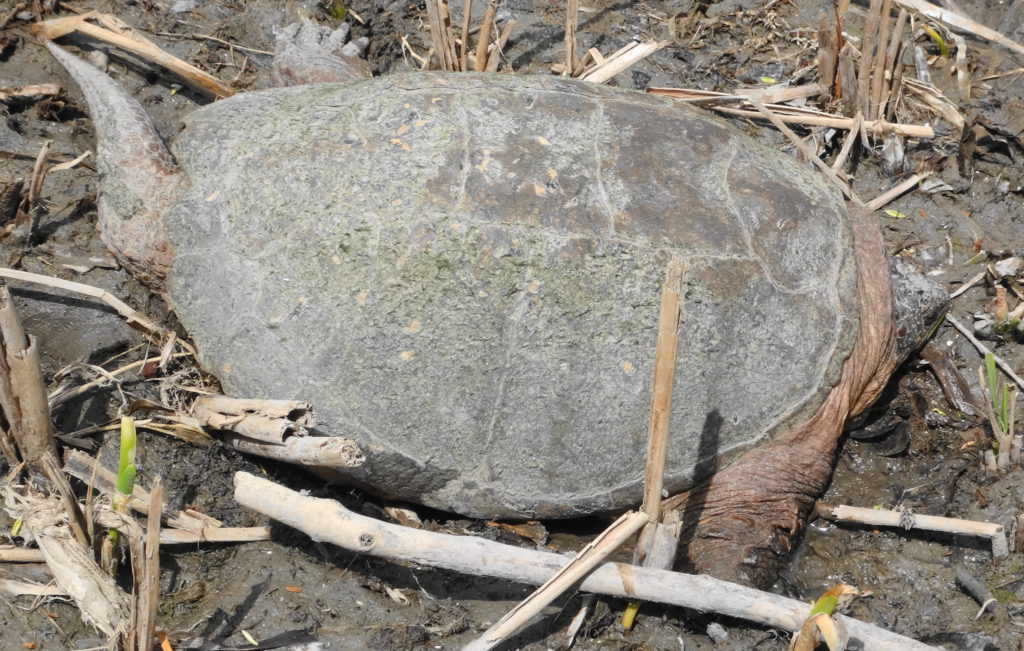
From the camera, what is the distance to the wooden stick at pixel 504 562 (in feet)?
10.1

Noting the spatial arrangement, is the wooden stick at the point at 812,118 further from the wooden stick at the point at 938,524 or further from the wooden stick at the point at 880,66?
the wooden stick at the point at 938,524

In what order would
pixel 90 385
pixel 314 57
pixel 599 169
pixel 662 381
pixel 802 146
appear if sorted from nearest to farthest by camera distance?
pixel 662 381 → pixel 599 169 → pixel 90 385 → pixel 314 57 → pixel 802 146

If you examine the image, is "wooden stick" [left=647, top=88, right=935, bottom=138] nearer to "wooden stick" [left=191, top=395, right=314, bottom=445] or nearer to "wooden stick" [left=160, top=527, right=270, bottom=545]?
"wooden stick" [left=191, top=395, right=314, bottom=445]

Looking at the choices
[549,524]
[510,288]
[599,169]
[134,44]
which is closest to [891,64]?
[599,169]

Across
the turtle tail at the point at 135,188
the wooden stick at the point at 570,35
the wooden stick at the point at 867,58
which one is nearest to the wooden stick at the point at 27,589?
the turtle tail at the point at 135,188

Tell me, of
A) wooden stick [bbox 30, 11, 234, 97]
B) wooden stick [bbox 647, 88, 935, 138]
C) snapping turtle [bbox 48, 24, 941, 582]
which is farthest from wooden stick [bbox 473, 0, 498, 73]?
wooden stick [bbox 30, 11, 234, 97]

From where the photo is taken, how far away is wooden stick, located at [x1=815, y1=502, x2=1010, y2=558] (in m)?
3.94

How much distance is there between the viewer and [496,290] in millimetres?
3414

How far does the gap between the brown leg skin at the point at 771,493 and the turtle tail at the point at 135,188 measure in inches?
96.3

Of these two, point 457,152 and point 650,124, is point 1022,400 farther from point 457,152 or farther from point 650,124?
point 457,152

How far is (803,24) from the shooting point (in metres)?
6.12

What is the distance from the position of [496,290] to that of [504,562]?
984 millimetres

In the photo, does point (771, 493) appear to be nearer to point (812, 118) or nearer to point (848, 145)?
point (848, 145)

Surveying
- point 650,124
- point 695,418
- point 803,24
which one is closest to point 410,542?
point 695,418
